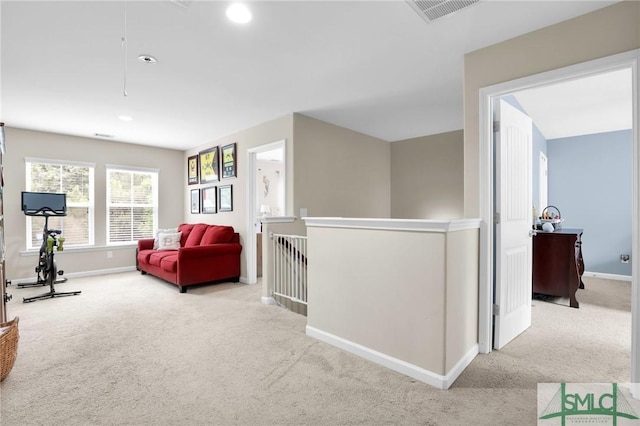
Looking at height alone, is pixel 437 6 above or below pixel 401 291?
above

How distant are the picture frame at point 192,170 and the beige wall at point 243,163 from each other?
13 cm

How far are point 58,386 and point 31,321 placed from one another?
70.0 inches

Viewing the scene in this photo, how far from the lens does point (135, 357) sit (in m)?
2.37

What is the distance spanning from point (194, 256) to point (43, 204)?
2.33m

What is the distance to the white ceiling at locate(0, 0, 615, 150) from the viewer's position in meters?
2.04

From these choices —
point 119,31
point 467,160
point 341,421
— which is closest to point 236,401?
point 341,421

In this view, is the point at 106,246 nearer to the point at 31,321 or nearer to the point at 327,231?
the point at 31,321

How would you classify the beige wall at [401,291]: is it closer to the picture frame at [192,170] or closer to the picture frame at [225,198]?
the picture frame at [225,198]

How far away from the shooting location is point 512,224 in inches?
104

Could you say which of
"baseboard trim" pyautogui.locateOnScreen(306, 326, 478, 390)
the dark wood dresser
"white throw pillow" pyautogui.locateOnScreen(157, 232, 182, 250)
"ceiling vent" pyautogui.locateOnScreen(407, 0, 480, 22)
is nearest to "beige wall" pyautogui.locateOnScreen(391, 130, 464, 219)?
the dark wood dresser

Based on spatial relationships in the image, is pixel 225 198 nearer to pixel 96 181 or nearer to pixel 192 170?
pixel 192 170

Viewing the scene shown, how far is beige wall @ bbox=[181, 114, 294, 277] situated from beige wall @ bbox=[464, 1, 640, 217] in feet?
7.53

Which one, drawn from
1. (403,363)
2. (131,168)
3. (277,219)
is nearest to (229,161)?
(277,219)

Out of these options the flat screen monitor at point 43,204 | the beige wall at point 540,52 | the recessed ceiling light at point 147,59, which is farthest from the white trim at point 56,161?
the beige wall at point 540,52
